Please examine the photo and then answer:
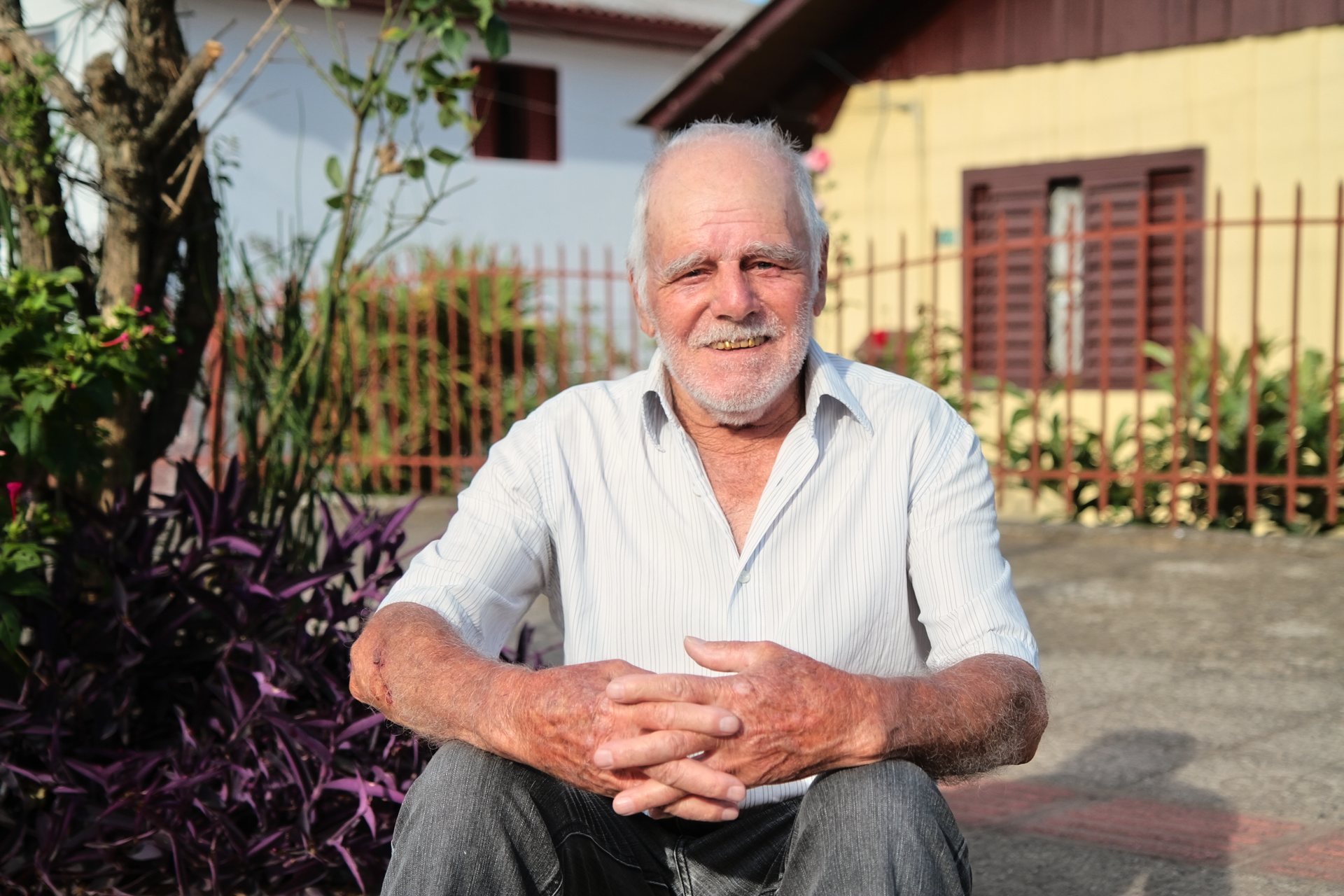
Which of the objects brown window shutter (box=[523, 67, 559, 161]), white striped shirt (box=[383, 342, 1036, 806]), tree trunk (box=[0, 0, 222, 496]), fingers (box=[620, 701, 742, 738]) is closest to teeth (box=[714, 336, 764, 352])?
white striped shirt (box=[383, 342, 1036, 806])

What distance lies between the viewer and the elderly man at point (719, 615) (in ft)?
6.34

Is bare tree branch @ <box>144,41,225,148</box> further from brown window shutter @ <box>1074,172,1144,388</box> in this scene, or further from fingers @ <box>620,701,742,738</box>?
brown window shutter @ <box>1074,172,1144,388</box>

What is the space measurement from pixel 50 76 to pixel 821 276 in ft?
6.37

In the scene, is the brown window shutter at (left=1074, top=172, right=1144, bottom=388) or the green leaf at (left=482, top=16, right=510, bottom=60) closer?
the green leaf at (left=482, top=16, right=510, bottom=60)

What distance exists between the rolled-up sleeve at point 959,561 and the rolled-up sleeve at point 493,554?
61 centimetres

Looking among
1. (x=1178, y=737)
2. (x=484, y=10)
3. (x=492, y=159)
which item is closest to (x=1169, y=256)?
(x=1178, y=737)

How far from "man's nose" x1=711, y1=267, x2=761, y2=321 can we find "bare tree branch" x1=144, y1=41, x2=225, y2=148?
1573 millimetres

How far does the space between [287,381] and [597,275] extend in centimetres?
749

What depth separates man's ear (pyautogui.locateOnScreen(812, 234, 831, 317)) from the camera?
8.25 feet

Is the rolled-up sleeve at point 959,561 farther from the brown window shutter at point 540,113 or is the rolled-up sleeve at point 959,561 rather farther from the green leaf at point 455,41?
the brown window shutter at point 540,113

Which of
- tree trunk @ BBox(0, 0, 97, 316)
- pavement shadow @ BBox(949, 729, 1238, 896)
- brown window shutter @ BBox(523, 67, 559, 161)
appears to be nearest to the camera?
pavement shadow @ BBox(949, 729, 1238, 896)

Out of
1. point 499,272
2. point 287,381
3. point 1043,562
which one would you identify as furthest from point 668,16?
point 287,381

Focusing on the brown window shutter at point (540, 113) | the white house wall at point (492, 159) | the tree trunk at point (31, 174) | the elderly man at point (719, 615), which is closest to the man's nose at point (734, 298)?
the elderly man at point (719, 615)

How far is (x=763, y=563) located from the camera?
91.5 inches
